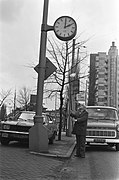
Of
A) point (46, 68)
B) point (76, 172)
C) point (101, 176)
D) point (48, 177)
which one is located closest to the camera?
point (48, 177)

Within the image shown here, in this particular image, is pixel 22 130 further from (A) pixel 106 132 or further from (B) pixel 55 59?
(B) pixel 55 59

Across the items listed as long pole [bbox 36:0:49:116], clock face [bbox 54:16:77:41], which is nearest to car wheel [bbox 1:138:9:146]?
long pole [bbox 36:0:49:116]

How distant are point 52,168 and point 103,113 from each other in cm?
636

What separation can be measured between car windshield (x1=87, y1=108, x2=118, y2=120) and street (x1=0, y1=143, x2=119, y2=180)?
3.86 m

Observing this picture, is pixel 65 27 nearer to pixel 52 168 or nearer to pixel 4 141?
pixel 4 141

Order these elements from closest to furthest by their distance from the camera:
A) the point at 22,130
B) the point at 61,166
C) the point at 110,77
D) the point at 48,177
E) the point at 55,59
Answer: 1. the point at 48,177
2. the point at 61,166
3. the point at 22,130
4. the point at 55,59
5. the point at 110,77

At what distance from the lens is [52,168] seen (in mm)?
7715

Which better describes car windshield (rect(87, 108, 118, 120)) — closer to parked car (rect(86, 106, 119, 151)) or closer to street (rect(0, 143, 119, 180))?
parked car (rect(86, 106, 119, 151))

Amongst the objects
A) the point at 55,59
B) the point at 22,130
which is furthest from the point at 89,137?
the point at 55,59

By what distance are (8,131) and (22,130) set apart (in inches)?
21.6

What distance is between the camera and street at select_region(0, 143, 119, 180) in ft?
21.9

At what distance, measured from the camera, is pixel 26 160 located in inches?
327

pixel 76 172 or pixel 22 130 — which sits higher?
pixel 22 130

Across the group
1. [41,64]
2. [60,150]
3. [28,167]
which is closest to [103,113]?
[60,150]
